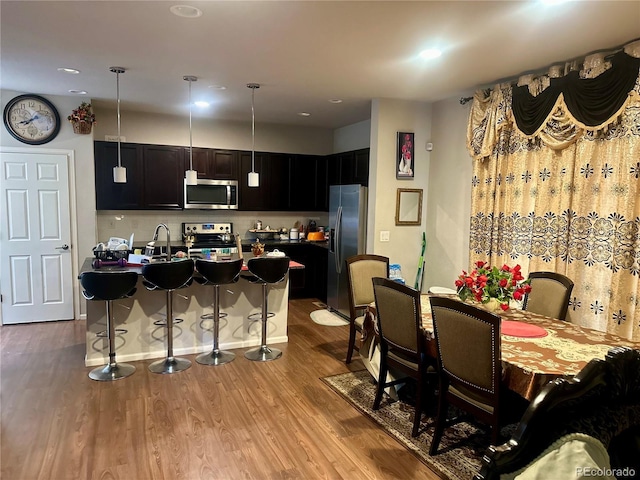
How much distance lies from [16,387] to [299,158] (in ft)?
15.5

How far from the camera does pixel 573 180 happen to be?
341cm

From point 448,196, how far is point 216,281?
2845mm

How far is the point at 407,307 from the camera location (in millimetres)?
2756

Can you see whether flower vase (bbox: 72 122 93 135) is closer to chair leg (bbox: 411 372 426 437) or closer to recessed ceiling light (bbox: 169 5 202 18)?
recessed ceiling light (bbox: 169 5 202 18)

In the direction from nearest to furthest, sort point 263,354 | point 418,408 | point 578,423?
1. point 578,423
2. point 418,408
3. point 263,354

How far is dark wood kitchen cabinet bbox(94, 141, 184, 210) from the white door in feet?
1.85

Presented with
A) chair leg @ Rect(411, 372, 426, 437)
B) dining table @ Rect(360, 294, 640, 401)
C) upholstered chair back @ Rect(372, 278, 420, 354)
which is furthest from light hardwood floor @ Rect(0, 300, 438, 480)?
dining table @ Rect(360, 294, 640, 401)

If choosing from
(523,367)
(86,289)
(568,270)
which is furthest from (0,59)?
(568,270)

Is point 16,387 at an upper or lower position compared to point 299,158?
lower

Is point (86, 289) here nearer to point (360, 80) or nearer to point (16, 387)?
point (16, 387)

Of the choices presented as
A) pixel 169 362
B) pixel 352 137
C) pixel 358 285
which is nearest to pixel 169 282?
pixel 169 362

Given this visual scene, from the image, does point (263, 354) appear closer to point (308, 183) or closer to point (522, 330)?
point (522, 330)

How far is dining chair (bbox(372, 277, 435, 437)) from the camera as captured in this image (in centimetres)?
273

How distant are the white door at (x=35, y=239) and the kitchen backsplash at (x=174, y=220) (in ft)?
2.55
